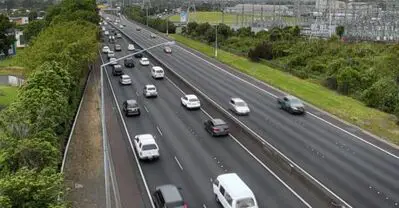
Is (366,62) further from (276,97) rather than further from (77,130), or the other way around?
(77,130)

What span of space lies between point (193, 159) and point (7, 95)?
43777 mm

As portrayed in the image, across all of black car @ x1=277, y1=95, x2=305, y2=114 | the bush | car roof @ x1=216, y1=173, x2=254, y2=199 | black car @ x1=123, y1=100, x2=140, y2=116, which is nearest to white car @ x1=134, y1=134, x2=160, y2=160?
the bush

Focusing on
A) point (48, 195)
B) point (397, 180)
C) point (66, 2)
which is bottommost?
point (397, 180)

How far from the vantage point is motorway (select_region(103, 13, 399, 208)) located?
27328 mm

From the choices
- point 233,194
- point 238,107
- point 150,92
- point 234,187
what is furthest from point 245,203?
point 150,92

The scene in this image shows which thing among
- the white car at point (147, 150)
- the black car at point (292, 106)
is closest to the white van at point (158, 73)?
the black car at point (292, 106)

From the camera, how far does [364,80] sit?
54969 mm

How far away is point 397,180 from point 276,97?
24285mm

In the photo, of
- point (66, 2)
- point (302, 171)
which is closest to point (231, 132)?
point (302, 171)

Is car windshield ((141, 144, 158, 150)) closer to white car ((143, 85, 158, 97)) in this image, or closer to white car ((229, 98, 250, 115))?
white car ((229, 98, 250, 115))

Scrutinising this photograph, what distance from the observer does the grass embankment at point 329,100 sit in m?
41.3

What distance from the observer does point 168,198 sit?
23344mm

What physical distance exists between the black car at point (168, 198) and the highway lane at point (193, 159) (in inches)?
67.1

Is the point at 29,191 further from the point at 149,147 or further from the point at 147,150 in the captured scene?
the point at 149,147
